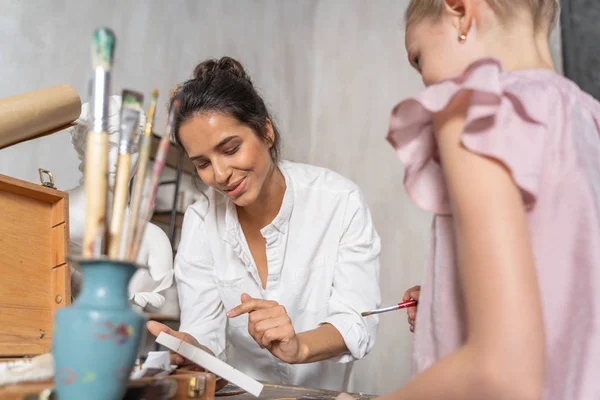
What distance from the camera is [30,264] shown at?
3.18 ft

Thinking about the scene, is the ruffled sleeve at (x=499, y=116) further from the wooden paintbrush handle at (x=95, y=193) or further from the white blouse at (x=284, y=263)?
the white blouse at (x=284, y=263)

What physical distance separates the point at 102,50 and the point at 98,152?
0.09 metres

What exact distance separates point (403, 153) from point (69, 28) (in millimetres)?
1561

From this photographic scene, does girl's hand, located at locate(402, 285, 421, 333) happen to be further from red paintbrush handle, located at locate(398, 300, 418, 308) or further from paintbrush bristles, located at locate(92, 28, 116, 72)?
paintbrush bristles, located at locate(92, 28, 116, 72)

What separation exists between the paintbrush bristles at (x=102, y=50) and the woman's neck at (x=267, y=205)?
1015 millimetres

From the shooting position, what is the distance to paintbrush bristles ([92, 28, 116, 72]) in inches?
18.4

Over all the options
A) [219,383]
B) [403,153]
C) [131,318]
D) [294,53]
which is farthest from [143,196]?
[294,53]

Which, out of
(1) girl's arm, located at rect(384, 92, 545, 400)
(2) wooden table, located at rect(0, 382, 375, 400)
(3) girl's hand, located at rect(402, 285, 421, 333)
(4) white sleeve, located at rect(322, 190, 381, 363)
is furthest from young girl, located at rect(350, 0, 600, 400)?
(4) white sleeve, located at rect(322, 190, 381, 363)

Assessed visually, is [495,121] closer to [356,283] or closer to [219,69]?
[356,283]

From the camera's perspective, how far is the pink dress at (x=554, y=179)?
0.46m

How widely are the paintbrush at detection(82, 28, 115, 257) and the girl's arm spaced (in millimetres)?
296

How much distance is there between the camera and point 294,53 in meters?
3.17

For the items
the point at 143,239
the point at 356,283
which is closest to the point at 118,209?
the point at 143,239

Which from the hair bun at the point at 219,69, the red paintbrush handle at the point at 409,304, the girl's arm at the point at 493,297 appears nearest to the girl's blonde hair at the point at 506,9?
the girl's arm at the point at 493,297
